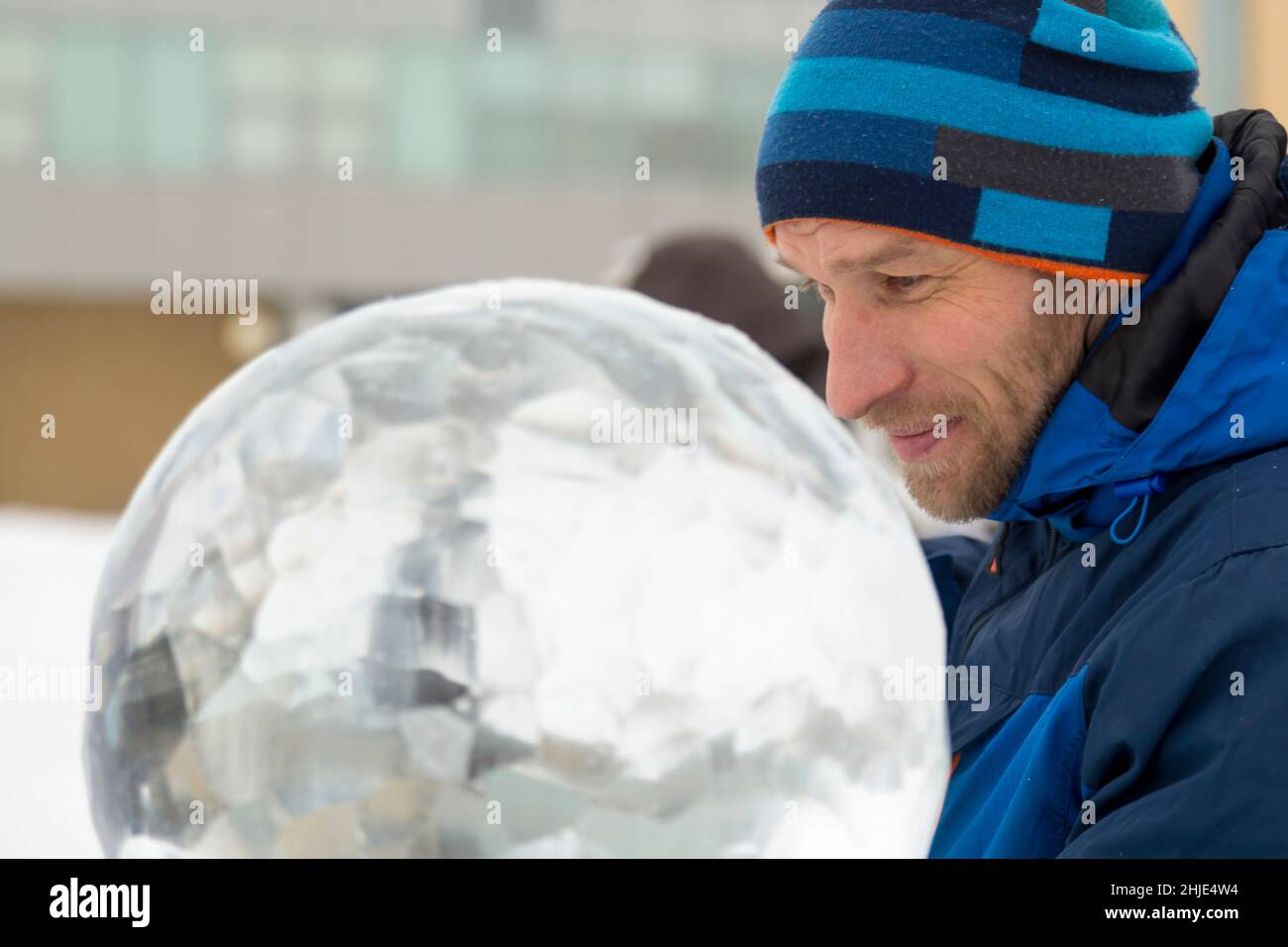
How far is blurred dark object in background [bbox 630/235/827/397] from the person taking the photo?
3664 mm

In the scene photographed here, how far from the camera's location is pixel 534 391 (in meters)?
0.88

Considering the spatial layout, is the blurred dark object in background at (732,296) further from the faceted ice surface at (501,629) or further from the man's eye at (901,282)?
the faceted ice surface at (501,629)

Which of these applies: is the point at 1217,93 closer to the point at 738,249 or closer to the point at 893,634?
the point at 738,249

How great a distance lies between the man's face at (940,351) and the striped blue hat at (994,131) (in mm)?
40

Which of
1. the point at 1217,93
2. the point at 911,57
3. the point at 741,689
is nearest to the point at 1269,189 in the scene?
the point at 911,57

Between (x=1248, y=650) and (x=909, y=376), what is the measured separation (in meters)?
0.55

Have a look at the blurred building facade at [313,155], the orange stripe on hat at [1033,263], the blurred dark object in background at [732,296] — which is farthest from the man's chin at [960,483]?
the blurred building facade at [313,155]

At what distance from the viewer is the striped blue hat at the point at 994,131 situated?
5.28 ft

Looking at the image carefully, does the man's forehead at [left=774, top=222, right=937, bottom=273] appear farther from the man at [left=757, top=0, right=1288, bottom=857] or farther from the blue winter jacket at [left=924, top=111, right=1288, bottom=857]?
the blue winter jacket at [left=924, top=111, right=1288, bottom=857]

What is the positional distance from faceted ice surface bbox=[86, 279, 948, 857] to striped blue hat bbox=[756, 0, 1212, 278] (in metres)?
0.78

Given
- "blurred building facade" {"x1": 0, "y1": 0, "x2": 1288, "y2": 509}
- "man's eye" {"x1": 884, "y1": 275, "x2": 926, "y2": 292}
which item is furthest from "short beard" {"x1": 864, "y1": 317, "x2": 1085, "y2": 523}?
"blurred building facade" {"x1": 0, "y1": 0, "x2": 1288, "y2": 509}

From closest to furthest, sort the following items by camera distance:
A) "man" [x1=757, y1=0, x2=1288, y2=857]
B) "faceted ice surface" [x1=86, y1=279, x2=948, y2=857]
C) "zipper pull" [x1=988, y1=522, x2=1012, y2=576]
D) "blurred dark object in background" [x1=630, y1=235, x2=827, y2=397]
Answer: "faceted ice surface" [x1=86, y1=279, x2=948, y2=857]
"man" [x1=757, y1=0, x2=1288, y2=857]
"zipper pull" [x1=988, y1=522, x2=1012, y2=576]
"blurred dark object in background" [x1=630, y1=235, x2=827, y2=397]

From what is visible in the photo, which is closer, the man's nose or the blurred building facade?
the man's nose

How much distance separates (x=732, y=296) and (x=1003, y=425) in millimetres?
2094
